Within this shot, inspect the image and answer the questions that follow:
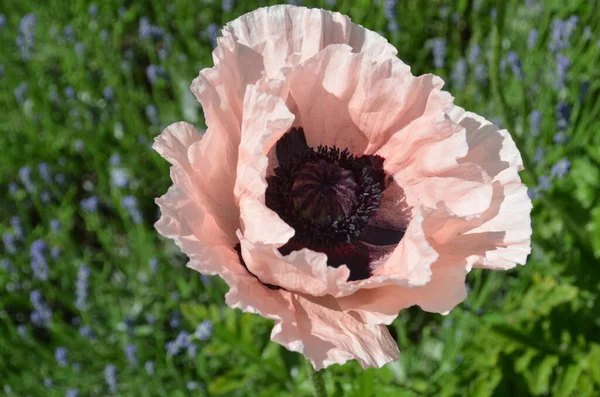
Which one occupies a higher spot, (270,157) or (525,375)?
(270,157)

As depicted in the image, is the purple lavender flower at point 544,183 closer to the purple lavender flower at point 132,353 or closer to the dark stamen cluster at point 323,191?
the dark stamen cluster at point 323,191

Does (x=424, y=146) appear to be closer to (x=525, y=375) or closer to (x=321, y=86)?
(x=321, y=86)

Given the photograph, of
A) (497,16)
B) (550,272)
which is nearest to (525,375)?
(550,272)

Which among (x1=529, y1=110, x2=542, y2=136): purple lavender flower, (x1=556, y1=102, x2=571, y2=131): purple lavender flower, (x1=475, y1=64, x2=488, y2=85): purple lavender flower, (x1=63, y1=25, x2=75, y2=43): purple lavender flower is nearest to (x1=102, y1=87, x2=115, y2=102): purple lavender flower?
(x1=63, y1=25, x2=75, y2=43): purple lavender flower

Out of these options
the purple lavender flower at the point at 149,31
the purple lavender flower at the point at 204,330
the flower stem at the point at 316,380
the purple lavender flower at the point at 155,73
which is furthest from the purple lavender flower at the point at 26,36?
the flower stem at the point at 316,380

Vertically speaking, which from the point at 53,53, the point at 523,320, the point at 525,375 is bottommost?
the point at 525,375

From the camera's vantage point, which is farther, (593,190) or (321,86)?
(593,190)
